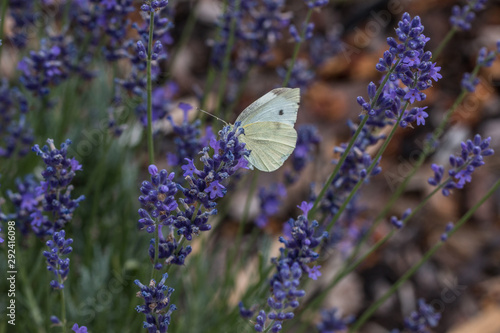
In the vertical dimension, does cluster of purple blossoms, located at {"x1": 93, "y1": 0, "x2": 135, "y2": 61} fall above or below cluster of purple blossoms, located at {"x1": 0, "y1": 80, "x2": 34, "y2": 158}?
above

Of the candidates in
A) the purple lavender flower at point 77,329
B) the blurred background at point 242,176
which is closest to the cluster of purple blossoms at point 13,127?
the blurred background at point 242,176

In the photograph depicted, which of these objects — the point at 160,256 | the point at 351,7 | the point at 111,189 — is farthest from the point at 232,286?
the point at 351,7

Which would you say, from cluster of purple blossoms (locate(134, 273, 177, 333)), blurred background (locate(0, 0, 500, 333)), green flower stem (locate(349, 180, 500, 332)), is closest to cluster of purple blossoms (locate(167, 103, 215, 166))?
blurred background (locate(0, 0, 500, 333))

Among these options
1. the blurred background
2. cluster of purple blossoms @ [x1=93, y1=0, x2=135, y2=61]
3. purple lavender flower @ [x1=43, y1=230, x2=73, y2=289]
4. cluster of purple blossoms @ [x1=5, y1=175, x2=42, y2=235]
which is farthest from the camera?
the blurred background

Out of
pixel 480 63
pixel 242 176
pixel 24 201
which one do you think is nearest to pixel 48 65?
pixel 24 201

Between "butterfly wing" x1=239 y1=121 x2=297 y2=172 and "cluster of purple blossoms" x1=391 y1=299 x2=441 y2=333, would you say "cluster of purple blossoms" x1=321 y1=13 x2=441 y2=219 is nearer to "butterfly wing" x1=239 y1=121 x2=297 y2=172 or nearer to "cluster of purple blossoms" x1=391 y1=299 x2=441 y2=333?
"butterfly wing" x1=239 y1=121 x2=297 y2=172

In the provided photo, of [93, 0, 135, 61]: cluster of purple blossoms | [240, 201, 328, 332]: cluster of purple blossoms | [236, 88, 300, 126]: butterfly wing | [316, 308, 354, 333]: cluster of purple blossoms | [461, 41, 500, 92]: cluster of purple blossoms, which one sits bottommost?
[316, 308, 354, 333]: cluster of purple blossoms

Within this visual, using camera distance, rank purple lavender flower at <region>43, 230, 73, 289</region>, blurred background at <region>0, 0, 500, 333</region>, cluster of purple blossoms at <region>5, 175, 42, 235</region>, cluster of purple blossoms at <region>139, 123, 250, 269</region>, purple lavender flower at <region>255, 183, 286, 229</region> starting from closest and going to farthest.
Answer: cluster of purple blossoms at <region>139, 123, 250, 269</region>
purple lavender flower at <region>43, 230, 73, 289</region>
cluster of purple blossoms at <region>5, 175, 42, 235</region>
blurred background at <region>0, 0, 500, 333</region>
purple lavender flower at <region>255, 183, 286, 229</region>
